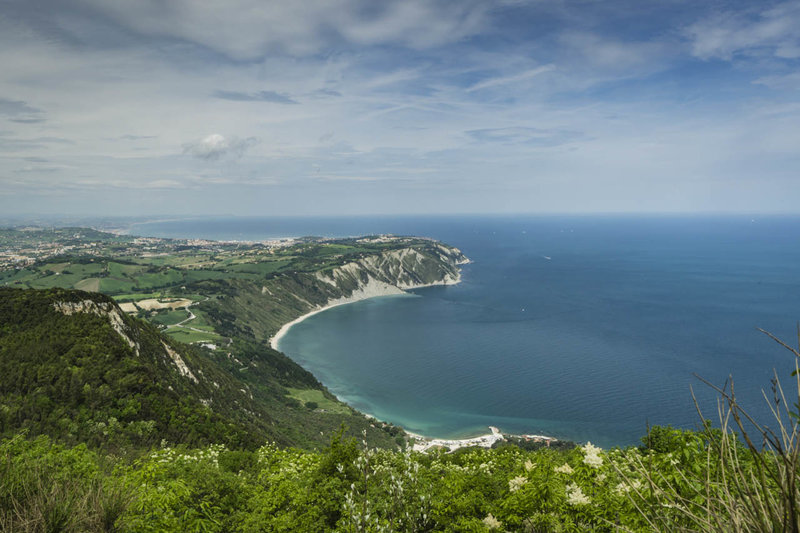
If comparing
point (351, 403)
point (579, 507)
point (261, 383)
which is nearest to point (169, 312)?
point (261, 383)

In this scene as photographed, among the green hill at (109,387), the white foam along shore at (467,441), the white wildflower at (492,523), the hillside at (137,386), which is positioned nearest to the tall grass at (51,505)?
the hillside at (137,386)

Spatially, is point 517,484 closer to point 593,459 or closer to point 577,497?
point 577,497

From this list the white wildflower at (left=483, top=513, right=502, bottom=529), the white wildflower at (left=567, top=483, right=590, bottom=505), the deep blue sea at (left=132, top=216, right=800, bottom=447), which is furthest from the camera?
the deep blue sea at (left=132, top=216, right=800, bottom=447)

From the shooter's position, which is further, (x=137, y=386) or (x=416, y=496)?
(x=137, y=386)

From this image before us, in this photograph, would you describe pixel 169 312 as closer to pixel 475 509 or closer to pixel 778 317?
pixel 475 509

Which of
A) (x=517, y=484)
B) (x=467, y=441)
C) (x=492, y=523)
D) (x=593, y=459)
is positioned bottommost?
(x=467, y=441)

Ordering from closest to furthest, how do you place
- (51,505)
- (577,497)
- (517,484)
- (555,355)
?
(51,505)
(577,497)
(517,484)
(555,355)

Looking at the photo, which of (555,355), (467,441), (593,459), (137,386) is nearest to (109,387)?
(137,386)

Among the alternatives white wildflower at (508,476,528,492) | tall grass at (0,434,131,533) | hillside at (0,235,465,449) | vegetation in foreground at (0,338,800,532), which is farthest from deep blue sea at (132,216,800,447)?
tall grass at (0,434,131,533)

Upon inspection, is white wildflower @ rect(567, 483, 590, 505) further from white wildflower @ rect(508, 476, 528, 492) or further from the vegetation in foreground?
white wildflower @ rect(508, 476, 528, 492)

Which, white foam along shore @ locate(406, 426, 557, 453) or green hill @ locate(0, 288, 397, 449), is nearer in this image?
green hill @ locate(0, 288, 397, 449)

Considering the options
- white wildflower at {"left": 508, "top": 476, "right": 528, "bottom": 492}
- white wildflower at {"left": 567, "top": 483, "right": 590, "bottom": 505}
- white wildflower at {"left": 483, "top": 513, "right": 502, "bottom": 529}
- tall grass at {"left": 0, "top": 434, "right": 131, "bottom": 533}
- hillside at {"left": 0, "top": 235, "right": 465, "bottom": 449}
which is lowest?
hillside at {"left": 0, "top": 235, "right": 465, "bottom": 449}
